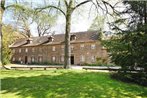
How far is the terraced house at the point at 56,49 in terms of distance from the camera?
65.1 m

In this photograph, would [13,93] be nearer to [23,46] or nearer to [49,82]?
[49,82]

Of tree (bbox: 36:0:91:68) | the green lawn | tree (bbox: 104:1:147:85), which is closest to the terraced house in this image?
tree (bbox: 36:0:91:68)

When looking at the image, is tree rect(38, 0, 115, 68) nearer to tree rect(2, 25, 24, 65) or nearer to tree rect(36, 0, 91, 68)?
tree rect(36, 0, 91, 68)

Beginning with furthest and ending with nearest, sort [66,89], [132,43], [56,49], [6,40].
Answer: [56,49], [6,40], [132,43], [66,89]

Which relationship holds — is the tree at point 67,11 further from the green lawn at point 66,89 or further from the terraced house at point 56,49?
the terraced house at point 56,49

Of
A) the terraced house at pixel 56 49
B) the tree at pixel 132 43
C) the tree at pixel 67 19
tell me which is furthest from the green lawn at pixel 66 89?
the terraced house at pixel 56 49

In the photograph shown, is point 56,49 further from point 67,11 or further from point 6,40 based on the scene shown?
point 67,11

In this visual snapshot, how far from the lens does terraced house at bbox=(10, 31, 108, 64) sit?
65.1 m

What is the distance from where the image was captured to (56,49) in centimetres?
7256

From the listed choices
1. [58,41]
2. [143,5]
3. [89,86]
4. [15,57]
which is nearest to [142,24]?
[143,5]

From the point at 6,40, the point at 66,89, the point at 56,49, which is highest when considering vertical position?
the point at 6,40

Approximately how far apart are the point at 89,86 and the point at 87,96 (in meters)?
2.46

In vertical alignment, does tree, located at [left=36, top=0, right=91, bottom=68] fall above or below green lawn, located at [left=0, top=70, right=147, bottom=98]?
above

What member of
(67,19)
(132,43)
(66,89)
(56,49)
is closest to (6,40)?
(56,49)
